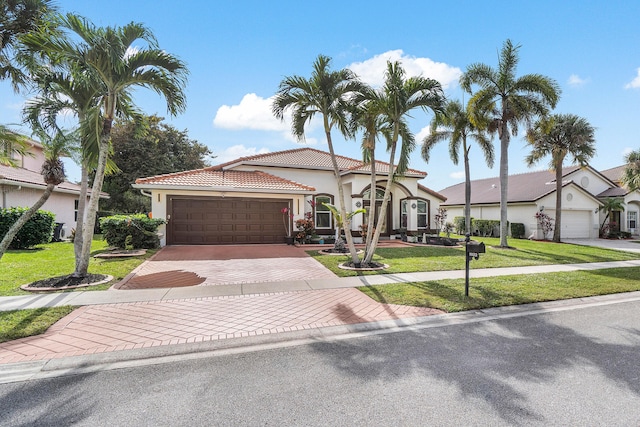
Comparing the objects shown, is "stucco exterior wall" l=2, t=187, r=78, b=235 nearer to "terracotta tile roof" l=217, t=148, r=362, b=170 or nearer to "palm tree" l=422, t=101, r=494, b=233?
"terracotta tile roof" l=217, t=148, r=362, b=170

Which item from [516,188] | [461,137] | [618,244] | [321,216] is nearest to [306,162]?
[321,216]

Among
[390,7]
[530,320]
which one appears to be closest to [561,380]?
[530,320]

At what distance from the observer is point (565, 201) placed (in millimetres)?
23859

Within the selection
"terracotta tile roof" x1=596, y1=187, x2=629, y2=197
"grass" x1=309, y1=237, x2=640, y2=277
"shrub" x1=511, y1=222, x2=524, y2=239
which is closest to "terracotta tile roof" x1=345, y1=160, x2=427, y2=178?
"grass" x1=309, y1=237, x2=640, y2=277

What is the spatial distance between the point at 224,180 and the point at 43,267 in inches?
324

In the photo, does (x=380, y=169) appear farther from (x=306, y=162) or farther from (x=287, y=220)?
(x=287, y=220)

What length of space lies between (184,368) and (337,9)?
36.5 feet

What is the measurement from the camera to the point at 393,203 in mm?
20469

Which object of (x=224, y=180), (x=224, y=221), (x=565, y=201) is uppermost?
(x=224, y=180)

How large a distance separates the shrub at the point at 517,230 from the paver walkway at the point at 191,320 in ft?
71.8

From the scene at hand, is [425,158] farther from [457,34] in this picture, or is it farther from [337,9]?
Result: [337,9]

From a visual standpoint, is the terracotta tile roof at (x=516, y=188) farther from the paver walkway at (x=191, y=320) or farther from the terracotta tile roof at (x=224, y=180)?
the paver walkway at (x=191, y=320)

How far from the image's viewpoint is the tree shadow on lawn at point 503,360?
10.9 feet

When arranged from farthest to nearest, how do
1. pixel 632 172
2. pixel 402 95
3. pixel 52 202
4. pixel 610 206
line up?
pixel 610 206
pixel 632 172
pixel 52 202
pixel 402 95
